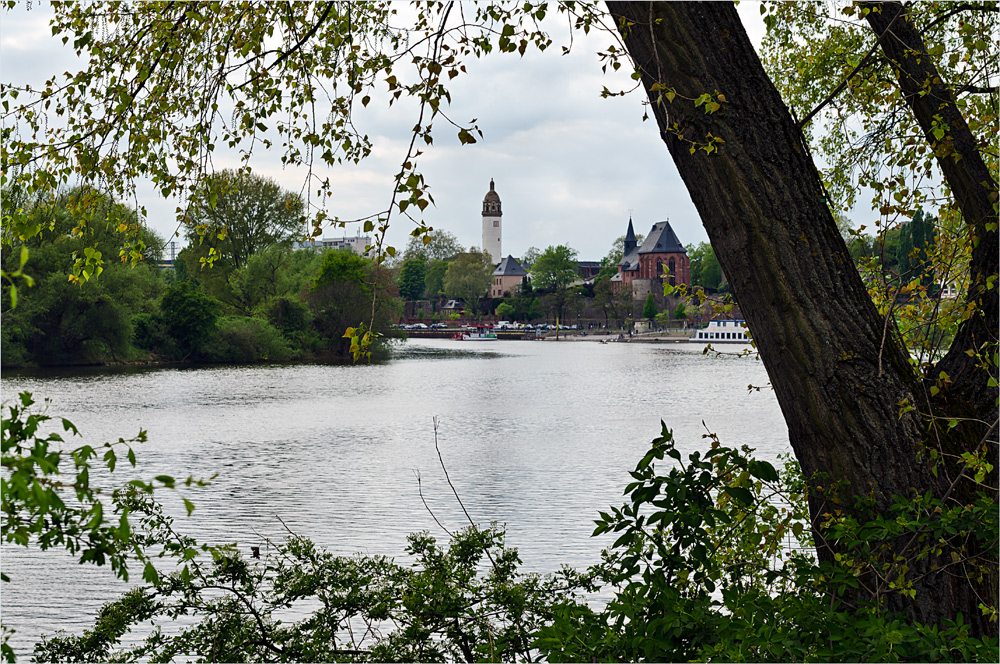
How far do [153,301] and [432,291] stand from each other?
62.1 metres

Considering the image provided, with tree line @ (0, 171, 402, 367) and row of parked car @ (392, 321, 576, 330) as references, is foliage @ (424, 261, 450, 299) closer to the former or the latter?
row of parked car @ (392, 321, 576, 330)

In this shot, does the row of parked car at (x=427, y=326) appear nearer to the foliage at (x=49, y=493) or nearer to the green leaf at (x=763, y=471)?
the green leaf at (x=763, y=471)

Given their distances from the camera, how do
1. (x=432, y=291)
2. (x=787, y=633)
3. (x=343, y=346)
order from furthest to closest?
1. (x=432, y=291)
2. (x=343, y=346)
3. (x=787, y=633)

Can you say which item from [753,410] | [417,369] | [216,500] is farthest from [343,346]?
[216,500]

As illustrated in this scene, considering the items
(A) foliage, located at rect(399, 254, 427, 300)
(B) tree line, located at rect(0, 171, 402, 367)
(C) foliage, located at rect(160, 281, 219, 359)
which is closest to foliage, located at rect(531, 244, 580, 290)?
(A) foliage, located at rect(399, 254, 427, 300)

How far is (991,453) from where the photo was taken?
2.76 m

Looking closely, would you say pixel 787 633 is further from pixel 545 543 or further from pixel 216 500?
pixel 216 500

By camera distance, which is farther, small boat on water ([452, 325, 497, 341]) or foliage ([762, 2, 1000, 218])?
small boat on water ([452, 325, 497, 341])

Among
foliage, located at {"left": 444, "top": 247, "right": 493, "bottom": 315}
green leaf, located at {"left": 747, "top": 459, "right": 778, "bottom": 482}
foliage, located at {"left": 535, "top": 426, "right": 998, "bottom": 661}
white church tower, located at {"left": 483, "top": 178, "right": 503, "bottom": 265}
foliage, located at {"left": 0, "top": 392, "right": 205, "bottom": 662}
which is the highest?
white church tower, located at {"left": 483, "top": 178, "right": 503, "bottom": 265}

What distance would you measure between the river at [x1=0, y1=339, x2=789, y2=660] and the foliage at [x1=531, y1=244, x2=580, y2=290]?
55.8m

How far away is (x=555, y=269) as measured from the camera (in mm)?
94500

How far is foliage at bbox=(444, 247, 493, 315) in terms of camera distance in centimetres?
9600

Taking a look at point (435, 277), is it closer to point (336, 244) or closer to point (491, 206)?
point (491, 206)

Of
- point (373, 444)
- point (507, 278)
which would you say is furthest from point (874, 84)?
point (507, 278)
